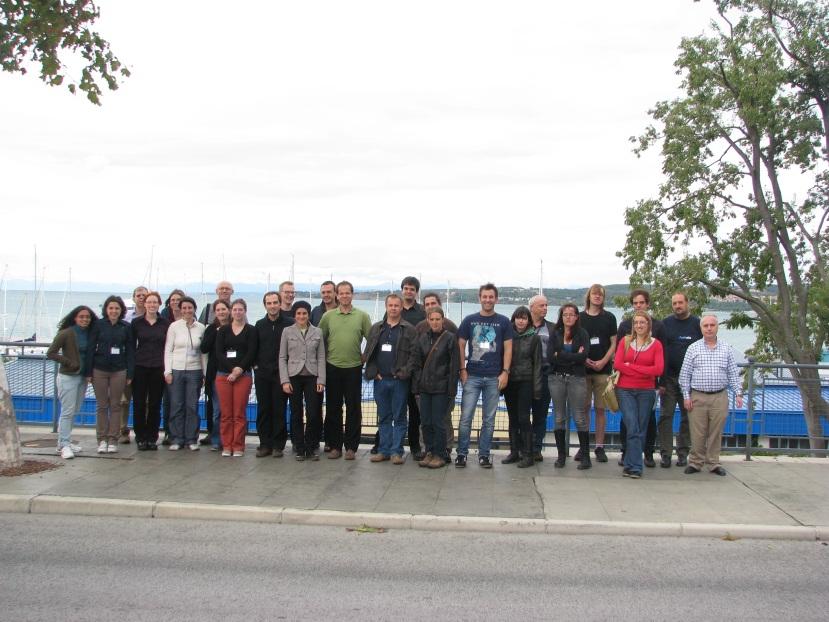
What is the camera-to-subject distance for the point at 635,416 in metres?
8.77

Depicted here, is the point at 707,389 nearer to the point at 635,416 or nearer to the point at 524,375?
the point at 635,416

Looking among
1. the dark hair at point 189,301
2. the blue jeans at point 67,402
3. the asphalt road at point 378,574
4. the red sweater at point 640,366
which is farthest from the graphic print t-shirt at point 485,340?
the blue jeans at point 67,402

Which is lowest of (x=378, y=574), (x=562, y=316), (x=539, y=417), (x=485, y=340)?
(x=378, y=574)

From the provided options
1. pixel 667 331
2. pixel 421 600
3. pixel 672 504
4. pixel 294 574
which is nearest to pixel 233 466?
pixel 294 574

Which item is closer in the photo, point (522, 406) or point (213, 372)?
point (522, 406)

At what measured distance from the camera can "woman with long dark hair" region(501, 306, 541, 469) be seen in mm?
8977

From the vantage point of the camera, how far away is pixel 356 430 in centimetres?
966

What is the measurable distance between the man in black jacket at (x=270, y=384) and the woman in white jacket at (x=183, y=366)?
0.81 m

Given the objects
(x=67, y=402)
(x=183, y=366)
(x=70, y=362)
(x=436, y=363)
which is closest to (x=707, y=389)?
(x=436, y=363)

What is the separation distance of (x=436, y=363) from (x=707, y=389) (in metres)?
3.21

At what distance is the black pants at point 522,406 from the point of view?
29.6ft

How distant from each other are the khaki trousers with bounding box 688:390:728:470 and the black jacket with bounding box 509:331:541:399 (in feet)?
6.19

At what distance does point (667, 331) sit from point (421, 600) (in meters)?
5.49

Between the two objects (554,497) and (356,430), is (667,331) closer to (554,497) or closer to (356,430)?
(554,497)
